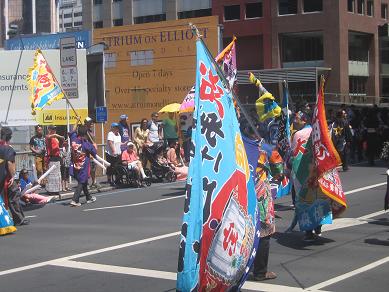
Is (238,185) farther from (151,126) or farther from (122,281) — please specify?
(151,126)

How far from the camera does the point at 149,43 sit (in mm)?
30328

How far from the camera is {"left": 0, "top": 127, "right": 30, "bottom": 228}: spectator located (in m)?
11.1

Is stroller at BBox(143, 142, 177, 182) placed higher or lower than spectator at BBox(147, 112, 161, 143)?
lower

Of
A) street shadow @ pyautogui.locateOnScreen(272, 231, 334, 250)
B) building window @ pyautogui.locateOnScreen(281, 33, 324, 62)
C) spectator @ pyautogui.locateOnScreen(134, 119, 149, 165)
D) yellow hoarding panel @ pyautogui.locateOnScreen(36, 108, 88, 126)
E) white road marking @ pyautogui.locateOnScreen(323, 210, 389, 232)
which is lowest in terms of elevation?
street shadow @ pyautogui.locateOnScreen(272, 231, 334, 250)

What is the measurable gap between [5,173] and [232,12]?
51.8 meters

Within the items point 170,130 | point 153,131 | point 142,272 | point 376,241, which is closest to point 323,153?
point 376,241

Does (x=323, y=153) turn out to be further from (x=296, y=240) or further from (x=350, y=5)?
(x=350, y=5)

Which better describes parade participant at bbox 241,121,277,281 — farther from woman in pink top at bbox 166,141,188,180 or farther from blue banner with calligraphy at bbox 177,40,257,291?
woman in pink top at bbox 166,141,188,180

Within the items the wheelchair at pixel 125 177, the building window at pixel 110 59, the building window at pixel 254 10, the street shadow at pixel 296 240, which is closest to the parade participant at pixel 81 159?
→ the wheelchair at pixel 125 177

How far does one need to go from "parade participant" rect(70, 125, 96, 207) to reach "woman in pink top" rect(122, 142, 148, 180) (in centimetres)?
257

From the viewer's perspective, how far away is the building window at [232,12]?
6031 centimetres

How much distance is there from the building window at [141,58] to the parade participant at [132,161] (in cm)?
1313

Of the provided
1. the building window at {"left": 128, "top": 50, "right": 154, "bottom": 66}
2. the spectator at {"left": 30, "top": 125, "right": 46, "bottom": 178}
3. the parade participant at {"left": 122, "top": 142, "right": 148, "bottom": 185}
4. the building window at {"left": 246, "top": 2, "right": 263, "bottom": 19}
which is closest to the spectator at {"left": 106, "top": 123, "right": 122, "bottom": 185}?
the parade participant at {"left": 122, "top": 142, "right": 148, "bottom": 185}

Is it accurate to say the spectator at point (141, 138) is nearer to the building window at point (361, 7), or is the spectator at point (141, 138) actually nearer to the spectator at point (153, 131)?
the spectator at point (153, 131)
